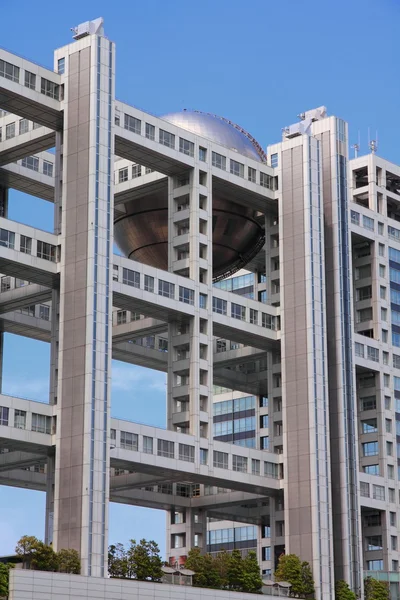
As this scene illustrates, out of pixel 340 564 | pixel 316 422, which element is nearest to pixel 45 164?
pixel 316 422

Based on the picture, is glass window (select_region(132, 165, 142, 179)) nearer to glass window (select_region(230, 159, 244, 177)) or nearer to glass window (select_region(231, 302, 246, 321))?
glass window (select_region(230, 159, 244, 177))

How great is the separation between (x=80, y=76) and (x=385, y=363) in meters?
46.3

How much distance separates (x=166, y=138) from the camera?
102062 millimetres

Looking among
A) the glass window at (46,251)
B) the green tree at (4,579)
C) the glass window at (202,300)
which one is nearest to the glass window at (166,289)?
the glass window at (202,300)

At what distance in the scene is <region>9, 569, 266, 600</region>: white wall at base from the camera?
77.2 meters

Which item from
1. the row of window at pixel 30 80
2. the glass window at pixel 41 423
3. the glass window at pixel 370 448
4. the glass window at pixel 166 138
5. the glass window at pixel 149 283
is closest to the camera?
the glass window at pixel 41 423

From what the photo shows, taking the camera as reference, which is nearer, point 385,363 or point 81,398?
point 81,398

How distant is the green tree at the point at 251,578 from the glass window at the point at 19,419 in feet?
72.0

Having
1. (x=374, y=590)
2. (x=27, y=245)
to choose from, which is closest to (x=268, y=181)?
(x=27, y=245)

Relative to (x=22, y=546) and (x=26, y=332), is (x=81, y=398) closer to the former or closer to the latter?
(x=22, y=546)

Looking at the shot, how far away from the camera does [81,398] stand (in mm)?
87625

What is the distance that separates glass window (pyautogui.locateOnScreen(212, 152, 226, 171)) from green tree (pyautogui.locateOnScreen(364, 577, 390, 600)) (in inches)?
1605

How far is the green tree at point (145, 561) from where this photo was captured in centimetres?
8625

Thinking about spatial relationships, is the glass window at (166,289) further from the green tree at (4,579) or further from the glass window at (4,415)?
the green tree at (4,579)
